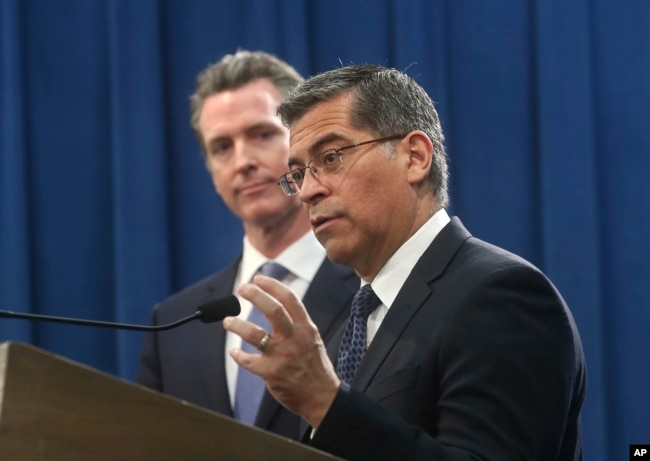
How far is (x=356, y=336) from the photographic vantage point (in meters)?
1.83

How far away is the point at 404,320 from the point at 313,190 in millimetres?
317

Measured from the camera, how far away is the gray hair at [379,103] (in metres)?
1.93

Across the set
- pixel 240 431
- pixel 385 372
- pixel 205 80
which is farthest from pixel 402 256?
pixel 205 80

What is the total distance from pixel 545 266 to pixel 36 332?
1608 mm

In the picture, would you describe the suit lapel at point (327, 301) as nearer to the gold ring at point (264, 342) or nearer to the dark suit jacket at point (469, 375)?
the dark suit jacket at point (469, 375)

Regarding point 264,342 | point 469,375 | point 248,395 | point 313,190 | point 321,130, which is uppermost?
point 321,130

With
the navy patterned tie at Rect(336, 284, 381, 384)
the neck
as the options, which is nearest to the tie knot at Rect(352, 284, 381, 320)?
the navy patterned tie at Rect(336, 284, 381, 384)

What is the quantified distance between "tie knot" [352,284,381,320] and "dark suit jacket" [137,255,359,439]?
Answer: 625 mm

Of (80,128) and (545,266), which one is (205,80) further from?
(545,266)

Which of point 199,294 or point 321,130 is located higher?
point 321,130

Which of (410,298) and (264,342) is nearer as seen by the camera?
(264,342)

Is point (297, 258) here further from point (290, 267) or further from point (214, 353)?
point (214, 353)

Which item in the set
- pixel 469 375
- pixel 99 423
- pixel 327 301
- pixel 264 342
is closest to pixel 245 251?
pixel 327 301

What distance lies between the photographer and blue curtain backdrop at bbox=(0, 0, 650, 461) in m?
2.91
